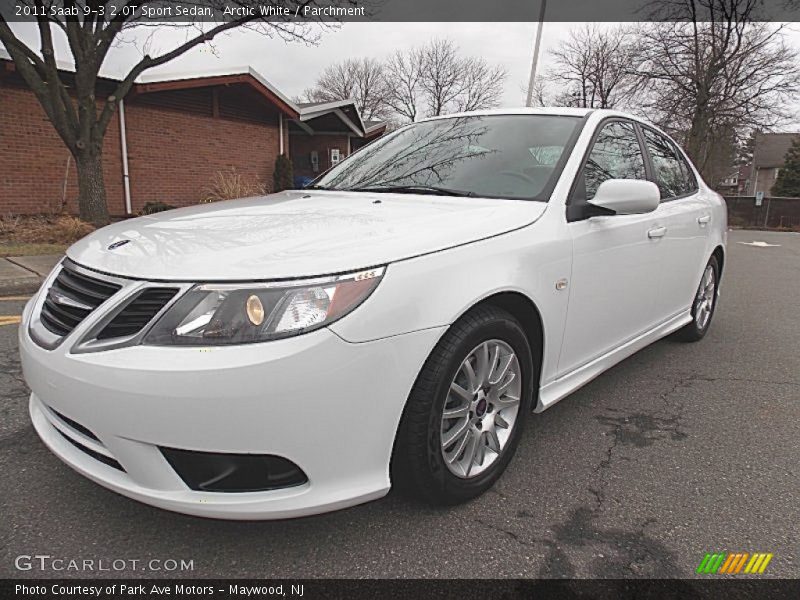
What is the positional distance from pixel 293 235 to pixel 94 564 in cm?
123

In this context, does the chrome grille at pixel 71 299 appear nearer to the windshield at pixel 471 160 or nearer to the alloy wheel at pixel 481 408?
the alloy wheel at pixel 481 408

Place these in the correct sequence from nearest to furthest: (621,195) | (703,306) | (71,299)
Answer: (71,299), (621,195), (703,306)

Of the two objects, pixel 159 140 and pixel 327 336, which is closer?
pixel 327 336

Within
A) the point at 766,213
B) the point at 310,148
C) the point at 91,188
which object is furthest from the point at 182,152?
the point at 766,213

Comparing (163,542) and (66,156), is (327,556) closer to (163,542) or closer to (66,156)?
(163,542)

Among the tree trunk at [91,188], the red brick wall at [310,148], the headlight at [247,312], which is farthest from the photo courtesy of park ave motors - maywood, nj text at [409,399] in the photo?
the red brick wall at [310,148]

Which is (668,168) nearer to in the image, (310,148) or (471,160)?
(471,160)

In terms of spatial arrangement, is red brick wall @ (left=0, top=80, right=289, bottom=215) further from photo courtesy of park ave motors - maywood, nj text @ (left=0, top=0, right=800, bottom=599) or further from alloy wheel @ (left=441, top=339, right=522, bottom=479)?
alloy wheel @ (left=441, top=339, right=522, bottom=479)

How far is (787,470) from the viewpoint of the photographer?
8.13 ft

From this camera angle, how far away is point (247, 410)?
59.9 inches

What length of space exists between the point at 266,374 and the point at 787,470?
239 centimetres

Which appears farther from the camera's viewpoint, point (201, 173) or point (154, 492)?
point (201, 173)

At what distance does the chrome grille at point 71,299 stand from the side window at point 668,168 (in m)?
3.12

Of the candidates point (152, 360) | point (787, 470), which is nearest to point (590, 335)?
point (787, 470)
